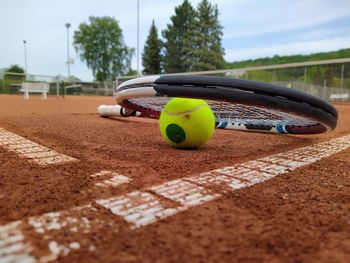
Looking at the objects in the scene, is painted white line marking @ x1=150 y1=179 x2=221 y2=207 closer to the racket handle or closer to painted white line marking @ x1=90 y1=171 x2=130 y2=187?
painted white line marking @ x1=90 y1=171 x2=130 y2=187

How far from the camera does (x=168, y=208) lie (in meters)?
1.71

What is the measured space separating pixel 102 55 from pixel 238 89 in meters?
58.9

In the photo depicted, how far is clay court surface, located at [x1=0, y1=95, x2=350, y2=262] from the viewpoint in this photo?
4.26ft

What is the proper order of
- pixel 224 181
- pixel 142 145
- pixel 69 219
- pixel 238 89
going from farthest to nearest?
pixel 142 145
pixel 238 89
pixel 224 181
pixel 69 219

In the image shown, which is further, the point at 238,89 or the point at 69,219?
the point at 238,89

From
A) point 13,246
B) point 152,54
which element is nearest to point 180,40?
point 152,54

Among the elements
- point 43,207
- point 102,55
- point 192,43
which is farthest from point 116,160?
point 102,55

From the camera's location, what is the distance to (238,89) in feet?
8.13

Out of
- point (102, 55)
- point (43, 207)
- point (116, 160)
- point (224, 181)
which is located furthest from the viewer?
point (102, 55)

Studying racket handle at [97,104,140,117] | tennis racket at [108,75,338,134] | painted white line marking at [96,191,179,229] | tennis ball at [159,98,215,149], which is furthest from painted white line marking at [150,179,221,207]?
racket handle at [97,104,140,117]

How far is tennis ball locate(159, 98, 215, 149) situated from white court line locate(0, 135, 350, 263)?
2.11 feet

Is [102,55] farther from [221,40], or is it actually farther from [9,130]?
[9,130]

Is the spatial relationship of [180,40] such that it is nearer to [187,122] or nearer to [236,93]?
[187,122]

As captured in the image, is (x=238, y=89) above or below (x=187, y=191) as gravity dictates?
above
